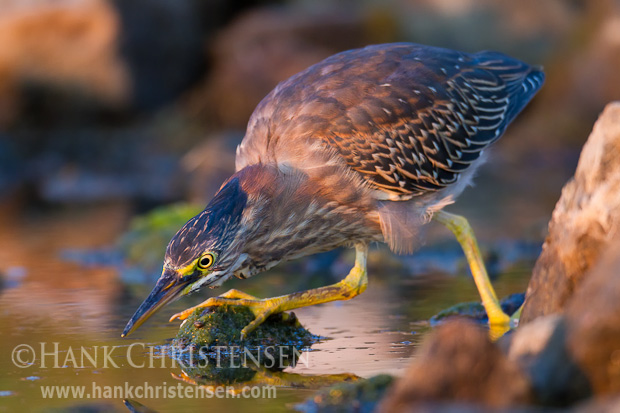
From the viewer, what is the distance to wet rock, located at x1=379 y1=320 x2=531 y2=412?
3.92 meters

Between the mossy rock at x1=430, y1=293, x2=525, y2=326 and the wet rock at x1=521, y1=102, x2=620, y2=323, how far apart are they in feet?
5.82

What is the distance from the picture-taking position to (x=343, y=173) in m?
7.02

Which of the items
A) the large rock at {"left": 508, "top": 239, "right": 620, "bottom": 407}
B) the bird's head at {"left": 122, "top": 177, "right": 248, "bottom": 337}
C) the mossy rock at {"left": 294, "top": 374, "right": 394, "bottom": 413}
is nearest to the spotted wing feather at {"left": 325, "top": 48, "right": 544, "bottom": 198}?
the bird's head at {"left": 122, "top": 177, "right": 248, "bottom": 337}

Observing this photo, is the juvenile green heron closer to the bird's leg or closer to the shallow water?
the bird's leg

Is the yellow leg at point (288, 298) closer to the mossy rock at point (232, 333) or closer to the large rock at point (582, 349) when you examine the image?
the mossy rock at point (232, 333)

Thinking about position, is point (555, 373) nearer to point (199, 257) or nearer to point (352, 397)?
point (352, 397)

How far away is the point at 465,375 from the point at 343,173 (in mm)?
3246

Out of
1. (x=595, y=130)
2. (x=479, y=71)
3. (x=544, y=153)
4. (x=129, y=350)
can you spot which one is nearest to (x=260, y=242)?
(x=129, y=350)

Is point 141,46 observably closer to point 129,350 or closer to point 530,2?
point 530,2

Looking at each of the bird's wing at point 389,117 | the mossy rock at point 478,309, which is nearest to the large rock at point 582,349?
the mossy rock at point 478,309

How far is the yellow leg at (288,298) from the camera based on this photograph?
6527mm

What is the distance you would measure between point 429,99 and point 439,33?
1228 cm

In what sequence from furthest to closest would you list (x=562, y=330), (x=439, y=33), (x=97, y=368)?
1. (x=439, y=33)
2. (x=97, y=368)
3. (x=562, y=330)

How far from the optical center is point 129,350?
6.38 m
